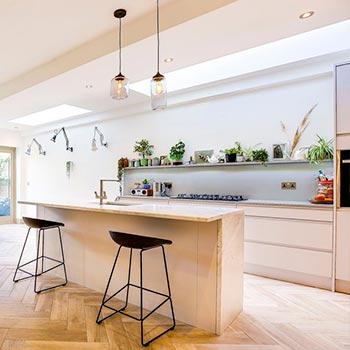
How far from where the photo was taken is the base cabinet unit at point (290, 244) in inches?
118

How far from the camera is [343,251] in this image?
288cm

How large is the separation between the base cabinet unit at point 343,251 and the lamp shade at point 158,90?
2261mm

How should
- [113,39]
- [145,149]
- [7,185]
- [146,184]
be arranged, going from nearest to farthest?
[113,39]
[146,184]
[145,149]
[7,185]

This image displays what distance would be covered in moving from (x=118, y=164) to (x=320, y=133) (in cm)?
368

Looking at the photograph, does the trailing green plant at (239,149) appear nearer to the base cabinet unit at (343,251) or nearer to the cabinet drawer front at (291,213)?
the cabinet drawer front at (291,213)

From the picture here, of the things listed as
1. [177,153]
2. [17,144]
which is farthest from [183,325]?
[17,144]

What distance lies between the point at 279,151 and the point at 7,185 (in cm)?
729

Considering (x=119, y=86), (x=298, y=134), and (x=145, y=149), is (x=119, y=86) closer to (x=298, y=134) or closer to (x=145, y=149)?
(x=298, y=134)

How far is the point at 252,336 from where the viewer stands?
6.95ft

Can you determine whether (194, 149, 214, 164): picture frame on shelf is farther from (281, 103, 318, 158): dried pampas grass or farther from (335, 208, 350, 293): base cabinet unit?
(335, 208, 350, 293): base cabinet unit

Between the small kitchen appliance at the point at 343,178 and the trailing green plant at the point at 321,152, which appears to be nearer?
the small kitchen appliance at the point at 343,178

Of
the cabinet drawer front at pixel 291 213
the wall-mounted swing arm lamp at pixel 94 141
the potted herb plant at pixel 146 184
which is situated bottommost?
the cabinet drawer front at pixel 291 213

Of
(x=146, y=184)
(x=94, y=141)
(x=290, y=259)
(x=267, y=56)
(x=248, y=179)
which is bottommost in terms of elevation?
(x=290, y=259)

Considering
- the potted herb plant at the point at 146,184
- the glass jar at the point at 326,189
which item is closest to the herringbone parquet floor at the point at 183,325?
the glass jar at the point at 326,189
